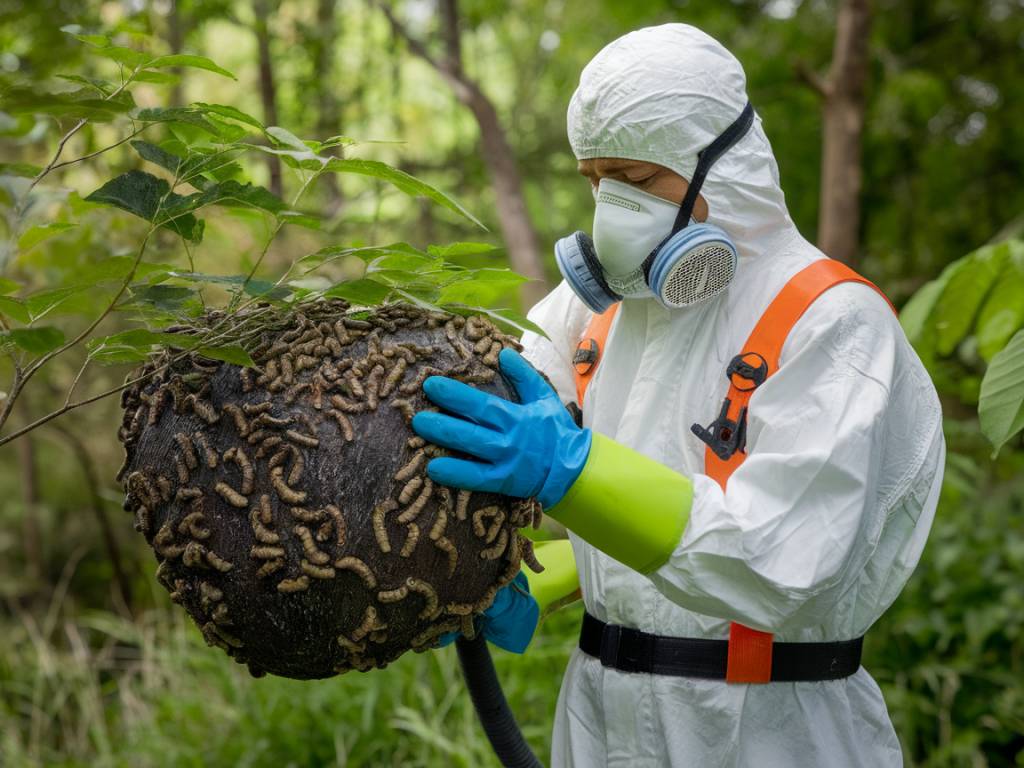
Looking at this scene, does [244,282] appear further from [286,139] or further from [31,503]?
[31,503]

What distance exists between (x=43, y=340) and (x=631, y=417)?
1261 millimetres

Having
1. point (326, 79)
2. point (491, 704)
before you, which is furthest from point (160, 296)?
point (326, 79)

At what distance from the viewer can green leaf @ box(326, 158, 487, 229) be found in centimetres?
171

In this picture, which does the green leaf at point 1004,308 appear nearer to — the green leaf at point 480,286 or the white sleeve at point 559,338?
the white sleeve at point 559,338

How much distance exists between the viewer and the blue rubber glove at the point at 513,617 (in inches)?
93.3

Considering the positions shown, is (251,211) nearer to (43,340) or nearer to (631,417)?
(43,340)

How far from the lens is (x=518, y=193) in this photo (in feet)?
20.3

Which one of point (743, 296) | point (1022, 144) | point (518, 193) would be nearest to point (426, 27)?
point (518, 193)

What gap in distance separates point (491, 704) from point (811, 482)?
3.24ft

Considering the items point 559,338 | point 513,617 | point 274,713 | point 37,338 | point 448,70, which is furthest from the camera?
point 448,70

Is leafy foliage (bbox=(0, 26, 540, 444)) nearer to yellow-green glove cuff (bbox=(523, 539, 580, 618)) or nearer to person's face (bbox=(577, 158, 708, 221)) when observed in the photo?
person's face (bbox=(577, 158, 708, 221))

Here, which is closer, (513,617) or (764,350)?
(764,350)

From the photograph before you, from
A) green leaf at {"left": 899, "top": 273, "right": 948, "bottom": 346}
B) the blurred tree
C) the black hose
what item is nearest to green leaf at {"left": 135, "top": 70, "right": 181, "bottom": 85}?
the black hose

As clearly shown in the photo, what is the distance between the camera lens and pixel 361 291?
1804mm
